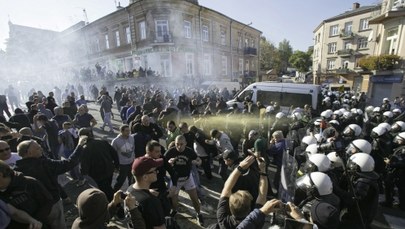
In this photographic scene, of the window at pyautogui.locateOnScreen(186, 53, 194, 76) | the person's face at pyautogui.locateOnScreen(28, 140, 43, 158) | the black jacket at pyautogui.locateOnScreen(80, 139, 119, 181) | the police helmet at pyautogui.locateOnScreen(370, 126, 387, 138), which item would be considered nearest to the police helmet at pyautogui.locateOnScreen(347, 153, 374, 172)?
the police helmet at pyautogui.locateOnScreen(370, 126, 387, 138)

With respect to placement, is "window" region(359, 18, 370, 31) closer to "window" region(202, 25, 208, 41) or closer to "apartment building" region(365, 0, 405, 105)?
"apartment building" region(365, 0, 405, 105)

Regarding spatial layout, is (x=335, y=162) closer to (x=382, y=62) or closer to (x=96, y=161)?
(x=96, y=161)

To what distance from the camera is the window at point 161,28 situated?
20.0 meters

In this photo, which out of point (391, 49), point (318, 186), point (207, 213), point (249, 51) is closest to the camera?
point (318, 186)

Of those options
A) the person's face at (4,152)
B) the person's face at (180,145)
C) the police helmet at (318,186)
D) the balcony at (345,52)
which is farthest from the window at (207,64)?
the police helmet at (318,186)

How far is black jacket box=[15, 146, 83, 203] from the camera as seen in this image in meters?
2.67

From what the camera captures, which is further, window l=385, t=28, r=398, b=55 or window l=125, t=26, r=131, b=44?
window l=125, t=26, r=131, b=44

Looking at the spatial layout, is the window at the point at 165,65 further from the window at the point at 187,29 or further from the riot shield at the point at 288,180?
the riot shield at the point at 288,180

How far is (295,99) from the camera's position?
9820 millimetres

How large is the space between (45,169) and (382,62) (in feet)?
65.7

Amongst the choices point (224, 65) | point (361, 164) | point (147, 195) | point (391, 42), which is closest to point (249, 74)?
point (224, 65)

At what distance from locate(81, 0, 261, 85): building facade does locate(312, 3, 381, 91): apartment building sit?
14.3 m

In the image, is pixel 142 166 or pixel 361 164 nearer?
pixel 142 166

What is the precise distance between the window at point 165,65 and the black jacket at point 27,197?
1918cm
